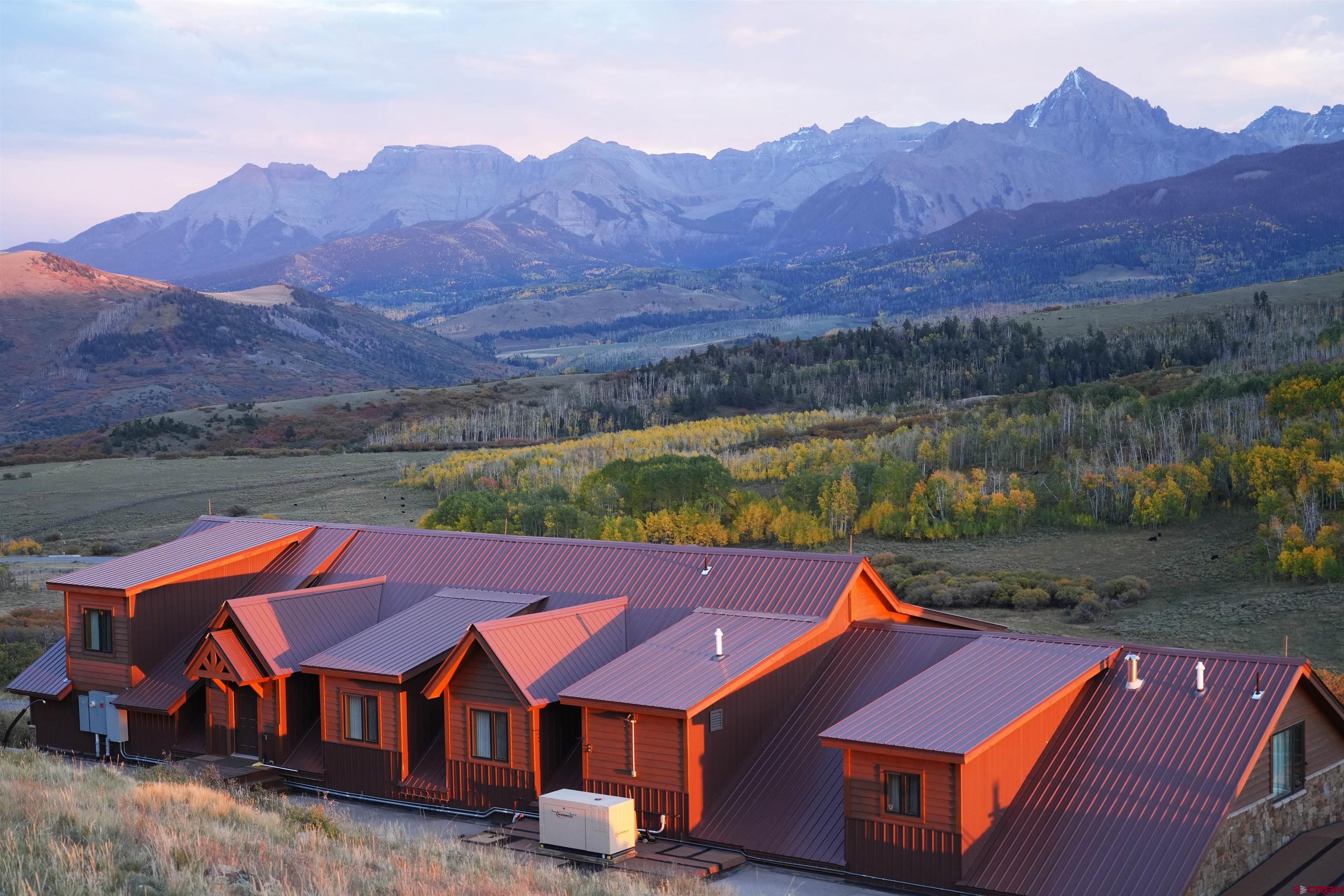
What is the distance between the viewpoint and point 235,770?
66.9 feet

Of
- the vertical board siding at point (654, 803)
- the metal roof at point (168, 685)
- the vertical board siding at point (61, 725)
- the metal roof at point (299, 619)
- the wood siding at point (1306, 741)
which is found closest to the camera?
the wood siding at point (1306, 741)

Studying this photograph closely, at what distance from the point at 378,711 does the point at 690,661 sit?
16.0 feet

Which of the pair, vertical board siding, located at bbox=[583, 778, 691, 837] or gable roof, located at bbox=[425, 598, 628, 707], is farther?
gable roof, located at bbox=[425, 598, 628, 707]

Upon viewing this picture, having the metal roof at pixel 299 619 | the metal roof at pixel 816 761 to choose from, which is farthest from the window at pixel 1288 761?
the metal roof at pixel 299 619

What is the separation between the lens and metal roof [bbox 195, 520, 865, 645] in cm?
2034

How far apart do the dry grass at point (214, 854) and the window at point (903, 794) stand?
2787 mm

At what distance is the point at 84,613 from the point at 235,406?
109m

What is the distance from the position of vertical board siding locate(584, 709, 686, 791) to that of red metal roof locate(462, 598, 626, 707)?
0.93 m

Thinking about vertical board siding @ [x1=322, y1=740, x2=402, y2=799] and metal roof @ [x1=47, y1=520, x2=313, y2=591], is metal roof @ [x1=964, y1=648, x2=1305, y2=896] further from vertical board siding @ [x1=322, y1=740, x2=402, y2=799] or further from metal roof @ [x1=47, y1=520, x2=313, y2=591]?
metal roof @ [x1=47, y1=520, x2=313, y2=591]

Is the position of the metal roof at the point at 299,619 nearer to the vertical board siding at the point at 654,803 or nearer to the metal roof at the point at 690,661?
the metal roof at the point at 690,661

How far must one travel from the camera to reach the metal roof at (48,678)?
23406 mm

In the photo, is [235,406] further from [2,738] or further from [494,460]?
[2,738]

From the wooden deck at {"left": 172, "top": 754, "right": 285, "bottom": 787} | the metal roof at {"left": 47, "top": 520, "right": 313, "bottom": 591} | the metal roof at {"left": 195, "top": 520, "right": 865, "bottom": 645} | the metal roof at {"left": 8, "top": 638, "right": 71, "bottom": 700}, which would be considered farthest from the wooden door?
the metal roof at {"left": 8, "top": 638, "right": 71, "bottom": 700}

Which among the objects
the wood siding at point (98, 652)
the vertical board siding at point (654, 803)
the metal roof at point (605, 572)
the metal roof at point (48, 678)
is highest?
the metal roof at point (605, 572)
